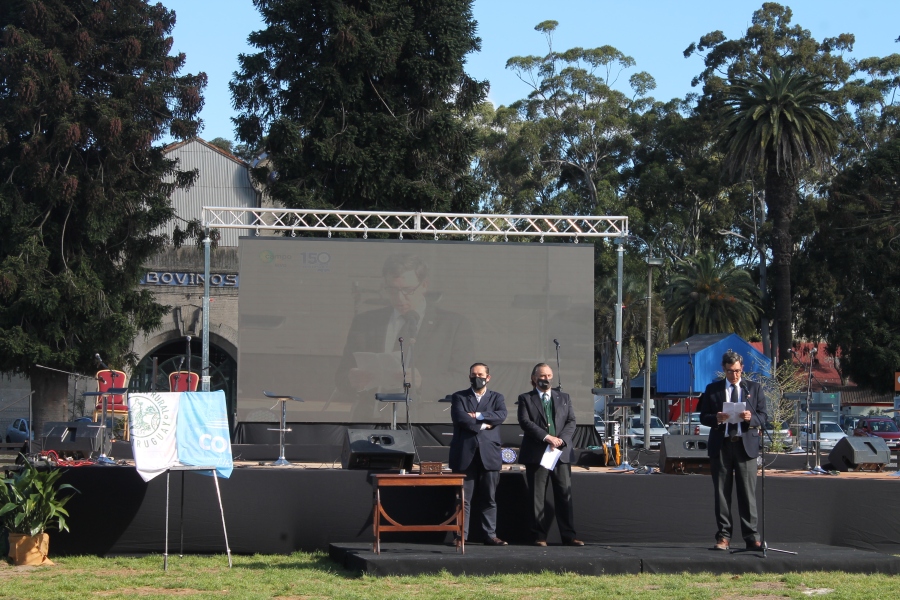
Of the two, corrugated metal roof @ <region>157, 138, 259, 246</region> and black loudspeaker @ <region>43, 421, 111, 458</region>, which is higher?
corrugated metal roof @ <region>157, 138, 259, 246</region>

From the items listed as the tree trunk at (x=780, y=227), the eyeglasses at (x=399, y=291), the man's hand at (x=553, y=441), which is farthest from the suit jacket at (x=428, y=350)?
the tree trunk at (x=780, y=227)

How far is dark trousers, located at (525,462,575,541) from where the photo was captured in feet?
29.0

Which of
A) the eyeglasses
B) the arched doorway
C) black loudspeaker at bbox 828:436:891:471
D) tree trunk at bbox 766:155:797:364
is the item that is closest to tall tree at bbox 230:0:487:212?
the eyeglasses

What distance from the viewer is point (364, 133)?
24516 mm

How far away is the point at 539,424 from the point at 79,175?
1774 centimetres

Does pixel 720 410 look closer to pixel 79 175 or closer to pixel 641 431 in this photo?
pixel 79 175

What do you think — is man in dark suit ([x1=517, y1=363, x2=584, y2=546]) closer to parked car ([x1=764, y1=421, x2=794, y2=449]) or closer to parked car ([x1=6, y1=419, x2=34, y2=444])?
parked car ([x1=764, y1=421, x2=794, y2=449])

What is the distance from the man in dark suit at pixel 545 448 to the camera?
8.68 m

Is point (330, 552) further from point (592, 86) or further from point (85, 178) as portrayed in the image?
point (592, 86)

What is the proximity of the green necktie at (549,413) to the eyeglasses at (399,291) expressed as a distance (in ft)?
27.2

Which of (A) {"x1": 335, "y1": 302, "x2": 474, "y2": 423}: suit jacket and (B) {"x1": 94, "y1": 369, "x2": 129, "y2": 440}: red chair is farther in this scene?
(A) {"x1": 335, "y1": 302, "x2": 474, "y2": 423}: suit jacket

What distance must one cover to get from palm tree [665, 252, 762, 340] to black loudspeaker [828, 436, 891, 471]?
2851cm

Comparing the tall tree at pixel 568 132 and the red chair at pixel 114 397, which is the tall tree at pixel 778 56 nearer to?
the tall tree at pixel 568 132

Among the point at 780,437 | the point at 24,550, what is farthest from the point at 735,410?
the point at 780,437
